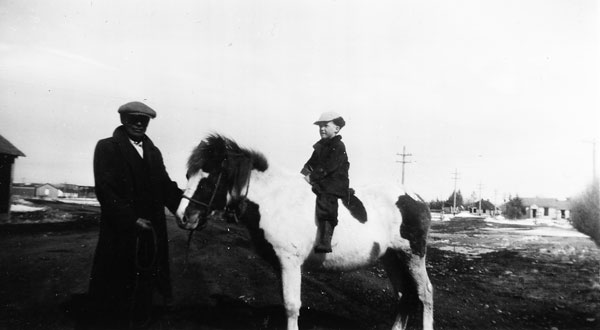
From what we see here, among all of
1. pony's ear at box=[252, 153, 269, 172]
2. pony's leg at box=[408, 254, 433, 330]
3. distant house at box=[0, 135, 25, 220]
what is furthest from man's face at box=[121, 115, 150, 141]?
distant house at box=[0, 135, 25, 220]

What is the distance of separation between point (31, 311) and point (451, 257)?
1194cm

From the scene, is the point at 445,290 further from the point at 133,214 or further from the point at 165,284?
the point at 133,214

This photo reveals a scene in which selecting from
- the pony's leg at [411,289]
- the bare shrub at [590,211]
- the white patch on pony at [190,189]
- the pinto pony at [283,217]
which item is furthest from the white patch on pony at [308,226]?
the bare shrub at [590,211]

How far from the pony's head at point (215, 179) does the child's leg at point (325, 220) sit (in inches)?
34.1

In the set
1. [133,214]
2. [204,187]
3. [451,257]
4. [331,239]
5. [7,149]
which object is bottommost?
[451,257]

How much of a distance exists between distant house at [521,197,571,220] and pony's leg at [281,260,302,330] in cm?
9737

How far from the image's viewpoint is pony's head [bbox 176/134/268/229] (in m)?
4.09

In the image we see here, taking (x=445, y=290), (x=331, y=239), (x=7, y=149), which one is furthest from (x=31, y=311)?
(x=7, y=149)

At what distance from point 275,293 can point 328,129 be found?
11.4ft

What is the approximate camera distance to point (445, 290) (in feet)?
26.8

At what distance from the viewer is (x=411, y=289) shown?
5.66 meters

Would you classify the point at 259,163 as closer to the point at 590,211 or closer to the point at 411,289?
the point at 411,289

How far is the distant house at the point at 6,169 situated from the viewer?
71.3ft

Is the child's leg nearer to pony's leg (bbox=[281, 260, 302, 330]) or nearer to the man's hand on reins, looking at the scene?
pony's leg (bbox=[281, 260, 302, 330])
